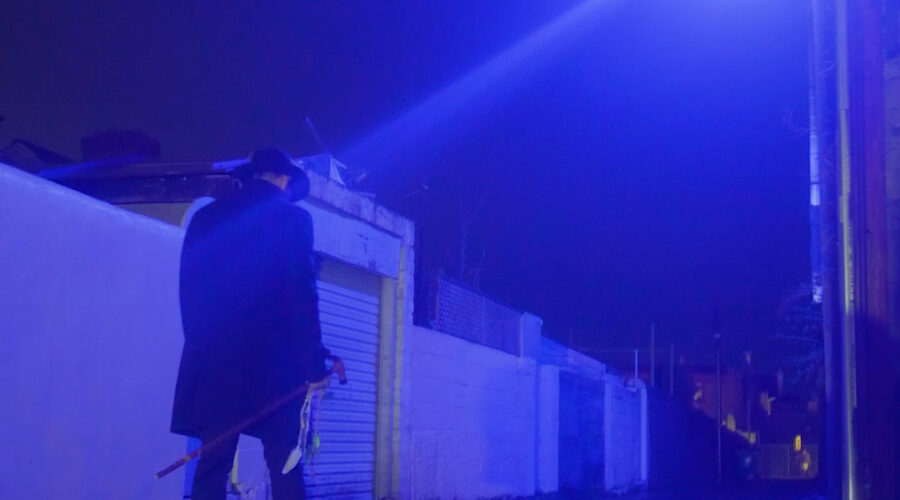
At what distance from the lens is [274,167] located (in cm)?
472

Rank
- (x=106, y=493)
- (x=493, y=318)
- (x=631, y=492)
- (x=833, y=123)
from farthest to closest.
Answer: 1. (x=631, y=492)
2. (x=493, y=318)
3. (x=106, y=493)
4. (x=833, y=123)

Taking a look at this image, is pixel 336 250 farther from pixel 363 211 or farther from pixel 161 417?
pixel 161 417

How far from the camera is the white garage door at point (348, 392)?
32.5 ft

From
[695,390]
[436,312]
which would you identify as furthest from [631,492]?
[695,390]

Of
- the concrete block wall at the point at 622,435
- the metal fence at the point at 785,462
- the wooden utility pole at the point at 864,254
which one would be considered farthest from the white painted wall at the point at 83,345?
the metal fence at the point at 785,462

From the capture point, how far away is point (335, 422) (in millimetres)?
10141

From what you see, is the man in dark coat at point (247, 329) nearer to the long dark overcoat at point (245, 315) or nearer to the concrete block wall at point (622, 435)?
A: the long dark overcoat at point (245, 315)

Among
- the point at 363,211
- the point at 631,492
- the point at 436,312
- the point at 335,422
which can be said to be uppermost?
the point at 363,211

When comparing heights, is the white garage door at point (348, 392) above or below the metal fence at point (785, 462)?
above

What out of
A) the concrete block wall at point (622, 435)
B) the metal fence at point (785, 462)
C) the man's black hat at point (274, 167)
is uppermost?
the man's black hat at point (274, 167)

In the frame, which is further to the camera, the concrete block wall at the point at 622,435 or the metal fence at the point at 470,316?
the concrete block wall at the point at 622,435

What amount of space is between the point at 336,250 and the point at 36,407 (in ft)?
15.0

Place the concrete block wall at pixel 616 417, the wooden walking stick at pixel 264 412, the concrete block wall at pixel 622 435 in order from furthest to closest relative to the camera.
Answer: the concrete block wall at pixel 622 435 → the concrete block wall at pixel 616 417 → the wooden walking stick at pixel 264 412

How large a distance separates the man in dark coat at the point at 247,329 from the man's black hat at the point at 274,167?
0.36 ft
